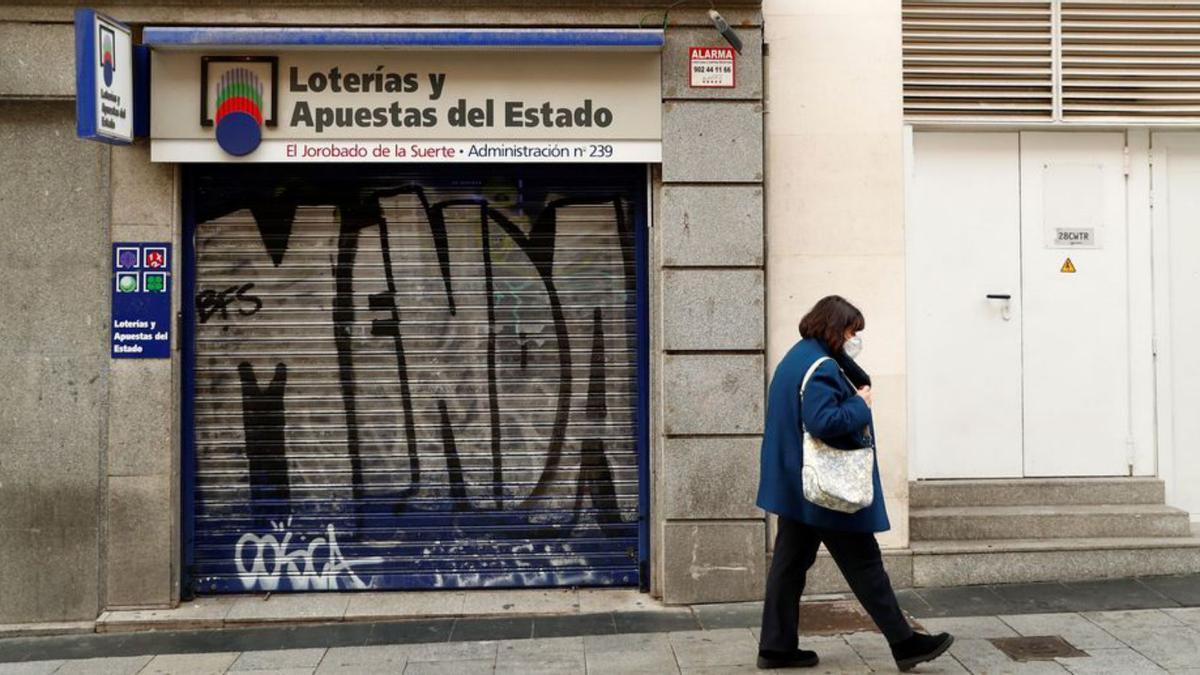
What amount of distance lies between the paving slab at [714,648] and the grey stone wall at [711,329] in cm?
65

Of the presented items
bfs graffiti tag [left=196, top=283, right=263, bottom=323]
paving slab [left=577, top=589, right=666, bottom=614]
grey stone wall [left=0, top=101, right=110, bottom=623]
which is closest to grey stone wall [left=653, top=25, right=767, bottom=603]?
paving slab [left=577, top=589, right=666, bottom=614]

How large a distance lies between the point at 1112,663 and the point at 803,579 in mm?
1675

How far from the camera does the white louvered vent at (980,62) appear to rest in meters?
8.23

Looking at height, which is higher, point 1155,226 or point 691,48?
point 691,48

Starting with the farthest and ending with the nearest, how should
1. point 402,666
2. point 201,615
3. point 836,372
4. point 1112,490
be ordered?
1. point 1112,490
2. point 201,615
3. point 402,666
4. point 836,372

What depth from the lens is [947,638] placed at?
241 inches

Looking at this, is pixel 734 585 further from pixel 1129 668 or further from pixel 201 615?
pixel 201 615

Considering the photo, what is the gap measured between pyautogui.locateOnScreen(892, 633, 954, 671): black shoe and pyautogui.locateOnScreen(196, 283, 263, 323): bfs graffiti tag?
4583 mm

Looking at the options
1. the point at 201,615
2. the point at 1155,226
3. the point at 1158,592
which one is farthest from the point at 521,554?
the point at 1155,226

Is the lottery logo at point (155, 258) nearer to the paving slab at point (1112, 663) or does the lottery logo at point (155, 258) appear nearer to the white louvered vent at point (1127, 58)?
the paving slab at point (1112, 663)

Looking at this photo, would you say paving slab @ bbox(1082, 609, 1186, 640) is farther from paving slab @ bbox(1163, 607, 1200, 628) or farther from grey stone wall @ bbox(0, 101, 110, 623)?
grey stone wall @ bbox(0, 101, 110, 623)

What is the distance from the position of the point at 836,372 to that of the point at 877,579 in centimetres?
108

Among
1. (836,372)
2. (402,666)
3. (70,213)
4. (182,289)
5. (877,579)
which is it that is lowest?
(402,666)

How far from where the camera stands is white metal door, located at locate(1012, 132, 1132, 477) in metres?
8.47
